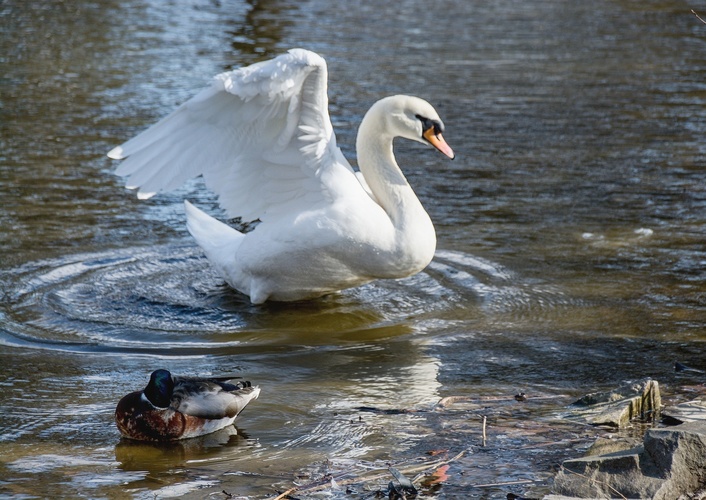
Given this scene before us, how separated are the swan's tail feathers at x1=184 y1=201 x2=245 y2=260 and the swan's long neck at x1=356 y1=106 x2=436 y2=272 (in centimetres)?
104

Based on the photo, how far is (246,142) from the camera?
23.3 ft

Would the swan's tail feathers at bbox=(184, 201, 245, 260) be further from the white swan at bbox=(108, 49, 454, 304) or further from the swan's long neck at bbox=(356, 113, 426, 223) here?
the swan's long neck at bbox=(356, 113, 426, 223)

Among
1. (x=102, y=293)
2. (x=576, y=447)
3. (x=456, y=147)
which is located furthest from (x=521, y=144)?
(x=576, y=447)

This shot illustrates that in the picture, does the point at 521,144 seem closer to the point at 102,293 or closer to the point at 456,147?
the point at 456,147

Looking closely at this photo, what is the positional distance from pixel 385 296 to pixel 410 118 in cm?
119

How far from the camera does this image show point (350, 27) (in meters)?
18.6

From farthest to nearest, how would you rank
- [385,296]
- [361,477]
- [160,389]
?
[385,296] < [160,389] < [361,477]

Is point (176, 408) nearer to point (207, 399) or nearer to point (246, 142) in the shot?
point (207, 399)

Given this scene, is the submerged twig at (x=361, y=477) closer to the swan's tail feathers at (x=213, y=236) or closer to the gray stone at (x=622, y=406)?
the gray stone at (x=622, y=406)

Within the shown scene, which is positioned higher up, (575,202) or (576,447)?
(575,202)

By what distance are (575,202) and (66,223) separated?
4092mm

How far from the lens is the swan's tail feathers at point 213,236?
7.59 m

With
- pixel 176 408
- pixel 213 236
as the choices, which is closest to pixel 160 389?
pixel 176 408

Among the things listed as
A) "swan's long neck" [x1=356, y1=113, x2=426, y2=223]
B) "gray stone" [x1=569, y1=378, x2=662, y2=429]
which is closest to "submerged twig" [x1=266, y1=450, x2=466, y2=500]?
"gray stone" [x1=569, y1=378, x2=662, y2=429]
